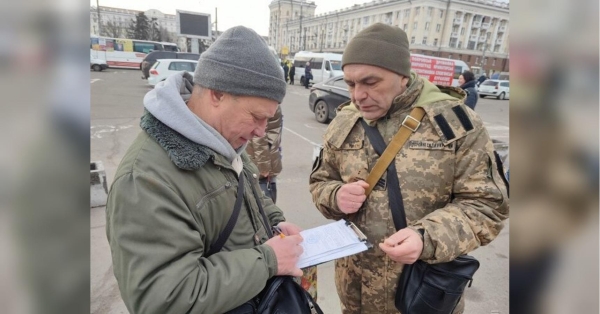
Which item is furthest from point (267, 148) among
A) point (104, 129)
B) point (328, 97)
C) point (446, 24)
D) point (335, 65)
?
point (446, 24)

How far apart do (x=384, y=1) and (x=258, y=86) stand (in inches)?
3114

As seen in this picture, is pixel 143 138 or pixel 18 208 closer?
pixel 18 208

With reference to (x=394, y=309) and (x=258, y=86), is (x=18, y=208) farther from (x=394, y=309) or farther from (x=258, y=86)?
(x=394, y=309)

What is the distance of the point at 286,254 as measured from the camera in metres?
1.08

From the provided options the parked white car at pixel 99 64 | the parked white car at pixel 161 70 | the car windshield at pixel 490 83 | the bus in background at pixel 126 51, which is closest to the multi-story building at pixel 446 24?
the bus in background at pixel 126 51

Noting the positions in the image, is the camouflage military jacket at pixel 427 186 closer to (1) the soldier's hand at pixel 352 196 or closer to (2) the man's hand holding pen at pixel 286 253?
(1) the soldier's hand at pixel 352 196

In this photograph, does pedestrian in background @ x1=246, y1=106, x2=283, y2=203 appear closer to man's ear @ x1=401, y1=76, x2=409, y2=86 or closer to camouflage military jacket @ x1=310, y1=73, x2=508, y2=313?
camouflage military jacket @ x1=310, y1=73, x2=508, y2=313

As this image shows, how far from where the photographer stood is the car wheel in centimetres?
1030

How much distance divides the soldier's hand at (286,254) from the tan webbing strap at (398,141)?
541 mm

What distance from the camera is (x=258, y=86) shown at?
1077 mm

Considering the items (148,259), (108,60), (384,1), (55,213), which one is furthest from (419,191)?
(384,1)

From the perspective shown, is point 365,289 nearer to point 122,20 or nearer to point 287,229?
point 287,229

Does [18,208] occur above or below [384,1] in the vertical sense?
below

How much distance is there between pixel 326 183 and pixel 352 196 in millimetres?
263
